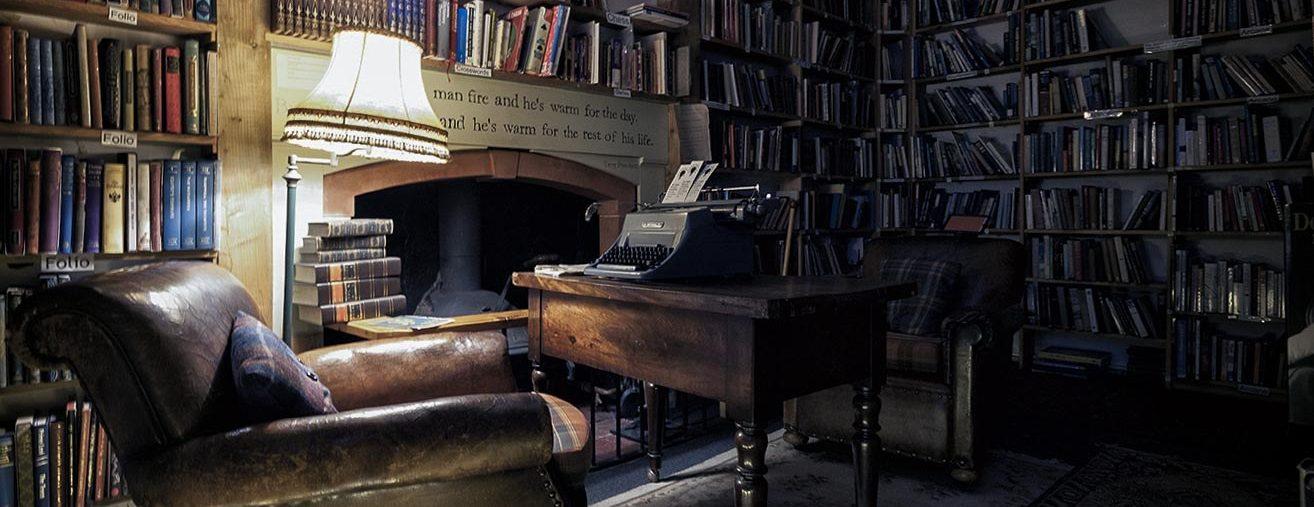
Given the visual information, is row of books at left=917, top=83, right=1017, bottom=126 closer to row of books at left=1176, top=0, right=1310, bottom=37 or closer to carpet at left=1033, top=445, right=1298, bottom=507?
row of books at left=1176, top=0, right=1310, bottom=37

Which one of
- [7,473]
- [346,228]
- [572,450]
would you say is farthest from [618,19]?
[7,473]

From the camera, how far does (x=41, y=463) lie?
1.86 metres

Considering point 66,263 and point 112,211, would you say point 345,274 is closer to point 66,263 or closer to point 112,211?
point 112,211

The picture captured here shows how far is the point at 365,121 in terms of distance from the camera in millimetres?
1733

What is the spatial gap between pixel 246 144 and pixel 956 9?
14.2 ft

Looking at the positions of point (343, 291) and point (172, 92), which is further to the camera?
point (343, 291)

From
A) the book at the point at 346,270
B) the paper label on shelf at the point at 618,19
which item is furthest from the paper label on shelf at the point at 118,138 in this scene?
the paper label on shelf at the point at 618,19

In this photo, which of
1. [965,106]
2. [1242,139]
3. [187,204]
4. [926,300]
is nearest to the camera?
[187,204]

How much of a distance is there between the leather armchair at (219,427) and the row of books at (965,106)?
13.8ft

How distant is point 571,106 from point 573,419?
5.73 ft

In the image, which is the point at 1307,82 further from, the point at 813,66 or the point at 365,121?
the point at 365,121

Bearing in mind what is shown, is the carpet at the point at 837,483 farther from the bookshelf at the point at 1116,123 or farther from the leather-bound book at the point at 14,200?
the bookshelf at the point at 1116,123

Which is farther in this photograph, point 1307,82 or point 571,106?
point 1307,82

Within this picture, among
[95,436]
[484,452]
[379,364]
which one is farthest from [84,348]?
[95,436]
